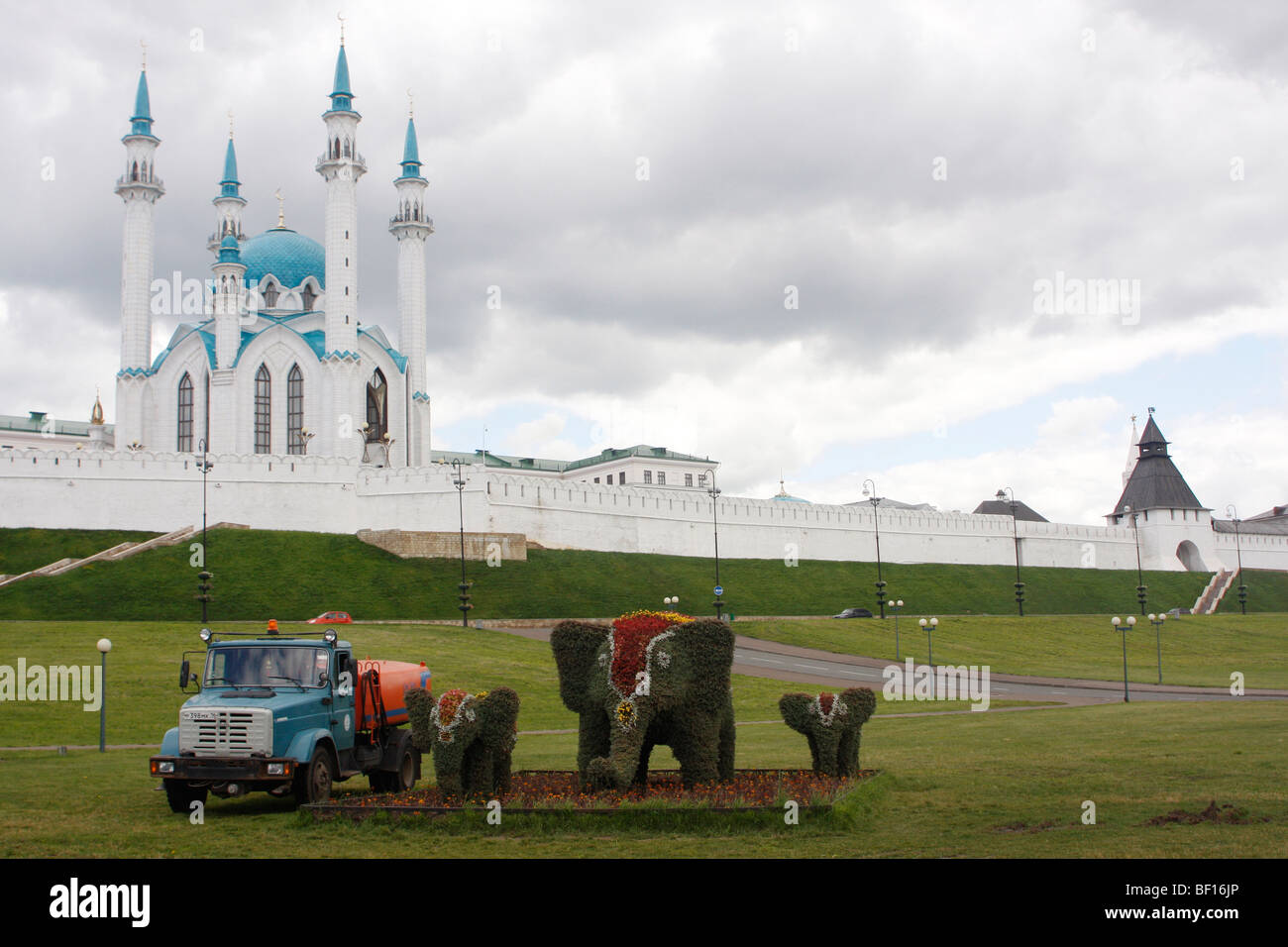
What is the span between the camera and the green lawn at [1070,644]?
4816 centimetres

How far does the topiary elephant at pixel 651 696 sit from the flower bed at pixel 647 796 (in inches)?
10.5

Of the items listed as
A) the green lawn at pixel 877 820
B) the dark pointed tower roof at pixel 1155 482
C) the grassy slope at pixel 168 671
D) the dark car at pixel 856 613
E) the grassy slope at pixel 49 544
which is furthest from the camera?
the dark pointed tower roof at pixel 1155 482

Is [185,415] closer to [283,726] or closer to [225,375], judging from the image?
[225,375]

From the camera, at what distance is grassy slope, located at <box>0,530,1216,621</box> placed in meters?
50.7

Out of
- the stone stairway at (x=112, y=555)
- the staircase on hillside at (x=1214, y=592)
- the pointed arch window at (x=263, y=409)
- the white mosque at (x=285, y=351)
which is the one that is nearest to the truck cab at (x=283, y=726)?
the stone stairway at (x=112, y=555)

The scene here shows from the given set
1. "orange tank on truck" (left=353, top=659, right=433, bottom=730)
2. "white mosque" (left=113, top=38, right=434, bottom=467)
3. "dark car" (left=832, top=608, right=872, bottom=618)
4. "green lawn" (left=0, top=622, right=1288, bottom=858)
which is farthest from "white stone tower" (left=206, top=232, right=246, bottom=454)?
"orange tank on truck" (left=353, top=659, right=433, bottom=730)

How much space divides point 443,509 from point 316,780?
52.2 m

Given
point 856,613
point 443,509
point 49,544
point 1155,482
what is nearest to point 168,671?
point 49,544

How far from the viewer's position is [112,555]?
5581 centimetres

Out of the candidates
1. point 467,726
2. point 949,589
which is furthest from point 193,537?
point 467,726

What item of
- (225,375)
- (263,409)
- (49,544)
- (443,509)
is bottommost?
(49,544)

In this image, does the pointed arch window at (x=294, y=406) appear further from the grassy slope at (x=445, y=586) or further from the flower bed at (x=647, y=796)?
the flower bed at (x=647, y=796)

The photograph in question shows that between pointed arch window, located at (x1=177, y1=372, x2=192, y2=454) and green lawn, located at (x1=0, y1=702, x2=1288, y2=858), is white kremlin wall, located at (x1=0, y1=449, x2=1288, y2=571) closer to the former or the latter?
pointed arch window, located at (x1=177, y1=372, x2=192, y2=454)

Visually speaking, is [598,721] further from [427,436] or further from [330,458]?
[427,436]
